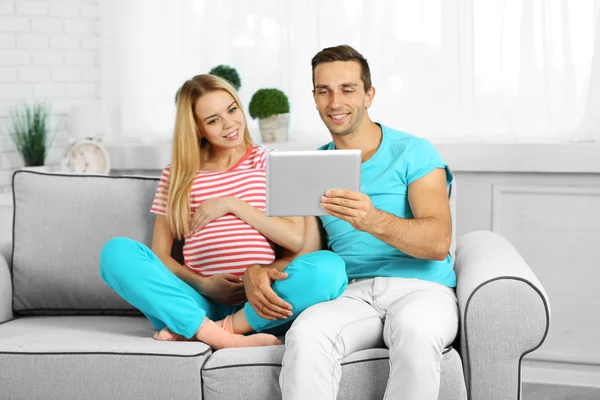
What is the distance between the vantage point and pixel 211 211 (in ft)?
7.44

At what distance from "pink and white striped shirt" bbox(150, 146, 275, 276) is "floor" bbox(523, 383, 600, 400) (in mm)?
1169

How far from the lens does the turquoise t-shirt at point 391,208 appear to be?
82.2 inches

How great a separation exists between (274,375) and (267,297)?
0.22 m

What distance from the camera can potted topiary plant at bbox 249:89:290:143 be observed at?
3.15 meters

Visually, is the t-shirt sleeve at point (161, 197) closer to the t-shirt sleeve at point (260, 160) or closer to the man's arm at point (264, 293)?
the t-shirt sleeve at point (260, 160)

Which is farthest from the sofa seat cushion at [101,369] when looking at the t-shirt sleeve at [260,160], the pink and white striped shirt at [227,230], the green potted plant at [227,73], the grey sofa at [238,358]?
the green potted plant at [227,73]

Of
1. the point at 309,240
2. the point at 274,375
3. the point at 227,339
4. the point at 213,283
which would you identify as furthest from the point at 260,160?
the point at 274,375

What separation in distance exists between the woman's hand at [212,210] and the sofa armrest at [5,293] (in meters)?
0.64

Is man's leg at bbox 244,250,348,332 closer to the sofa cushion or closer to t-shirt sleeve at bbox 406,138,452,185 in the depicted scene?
t-shirt sleeve at bbox 406,138,452,185

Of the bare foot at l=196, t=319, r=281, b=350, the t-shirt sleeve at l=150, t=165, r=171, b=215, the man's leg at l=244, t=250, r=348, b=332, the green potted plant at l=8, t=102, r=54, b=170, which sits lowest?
the bare foot at l=196, t=319, r=281, b=350

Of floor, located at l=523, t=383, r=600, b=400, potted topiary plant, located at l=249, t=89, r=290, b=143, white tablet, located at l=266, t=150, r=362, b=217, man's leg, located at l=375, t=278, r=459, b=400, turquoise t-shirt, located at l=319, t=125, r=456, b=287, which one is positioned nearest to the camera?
man's leg, located at l=375, t=278, r=459, b=400

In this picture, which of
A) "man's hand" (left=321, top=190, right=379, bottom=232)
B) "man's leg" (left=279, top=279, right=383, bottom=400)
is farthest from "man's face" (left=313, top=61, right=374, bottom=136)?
"man's leg" (left=279, top=279, right=383, bottom=400)

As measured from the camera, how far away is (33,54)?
3.41 meters

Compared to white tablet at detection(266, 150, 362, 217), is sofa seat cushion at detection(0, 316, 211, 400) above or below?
below
